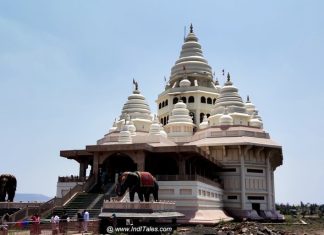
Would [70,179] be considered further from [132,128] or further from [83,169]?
[132,128]

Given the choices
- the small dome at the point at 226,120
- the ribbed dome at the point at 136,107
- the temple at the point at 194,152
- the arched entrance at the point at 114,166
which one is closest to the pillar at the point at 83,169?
the temple at the point at 194,152

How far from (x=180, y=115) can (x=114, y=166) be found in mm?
14570

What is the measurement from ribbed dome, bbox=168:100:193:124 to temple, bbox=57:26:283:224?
13 cm

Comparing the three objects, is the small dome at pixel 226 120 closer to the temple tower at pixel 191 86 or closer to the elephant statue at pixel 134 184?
the temple tower at pixel 191 86

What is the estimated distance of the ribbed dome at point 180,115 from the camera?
5271cm

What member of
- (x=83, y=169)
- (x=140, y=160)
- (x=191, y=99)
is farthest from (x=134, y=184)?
(x=191, y=99)

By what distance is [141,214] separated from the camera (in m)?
24.6

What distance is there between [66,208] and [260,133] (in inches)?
1011

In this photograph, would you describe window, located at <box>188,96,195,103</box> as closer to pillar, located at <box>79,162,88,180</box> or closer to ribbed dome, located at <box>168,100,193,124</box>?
ribbed dome, located at <box>168,100,193,124</box>

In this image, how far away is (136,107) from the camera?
181 ft

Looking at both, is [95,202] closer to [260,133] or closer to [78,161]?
[78,161]

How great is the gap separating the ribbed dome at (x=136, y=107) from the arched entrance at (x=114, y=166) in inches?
512

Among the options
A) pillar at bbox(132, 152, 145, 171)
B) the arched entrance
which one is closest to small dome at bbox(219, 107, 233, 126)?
the arched entrance

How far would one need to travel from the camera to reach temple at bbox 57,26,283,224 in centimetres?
3491
